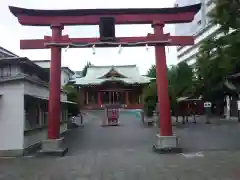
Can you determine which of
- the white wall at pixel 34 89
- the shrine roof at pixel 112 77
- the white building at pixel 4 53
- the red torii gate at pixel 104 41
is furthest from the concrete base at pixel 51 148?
the shrine roof at pixel 112 77

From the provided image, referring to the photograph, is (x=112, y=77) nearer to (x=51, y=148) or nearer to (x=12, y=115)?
(x=12, y=115)

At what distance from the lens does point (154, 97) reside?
101ft

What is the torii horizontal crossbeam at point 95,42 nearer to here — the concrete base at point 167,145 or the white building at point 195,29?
the concrete base at point 167,145

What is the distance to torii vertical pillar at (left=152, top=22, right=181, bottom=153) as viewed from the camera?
14.8 metres

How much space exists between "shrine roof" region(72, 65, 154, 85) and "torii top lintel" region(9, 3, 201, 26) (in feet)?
110

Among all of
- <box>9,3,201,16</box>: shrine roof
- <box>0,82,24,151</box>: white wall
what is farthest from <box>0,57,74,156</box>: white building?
<box>9,3,201,16</box>: shrine roof

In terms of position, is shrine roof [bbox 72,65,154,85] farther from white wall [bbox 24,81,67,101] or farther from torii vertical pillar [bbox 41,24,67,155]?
torii vertical pillar [bbox 41,24,67,155]

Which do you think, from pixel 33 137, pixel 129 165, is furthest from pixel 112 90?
pixel 129 165

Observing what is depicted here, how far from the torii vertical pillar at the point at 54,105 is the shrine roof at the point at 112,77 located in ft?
112

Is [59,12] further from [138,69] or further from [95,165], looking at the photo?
[138,69]

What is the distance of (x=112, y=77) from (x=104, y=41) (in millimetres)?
35582

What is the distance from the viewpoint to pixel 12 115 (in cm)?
1495

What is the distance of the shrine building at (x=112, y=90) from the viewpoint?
49.9 meters

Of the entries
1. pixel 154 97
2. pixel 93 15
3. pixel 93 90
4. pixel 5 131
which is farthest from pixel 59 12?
pixel 93 90
